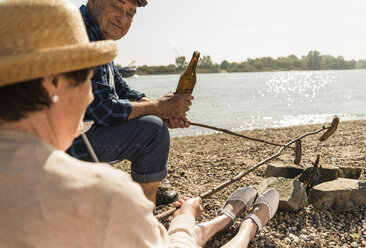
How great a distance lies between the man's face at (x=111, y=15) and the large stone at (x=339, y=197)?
2.91m

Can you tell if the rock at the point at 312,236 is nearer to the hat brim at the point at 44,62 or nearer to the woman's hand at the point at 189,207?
the woman's hand at the point at 189,207

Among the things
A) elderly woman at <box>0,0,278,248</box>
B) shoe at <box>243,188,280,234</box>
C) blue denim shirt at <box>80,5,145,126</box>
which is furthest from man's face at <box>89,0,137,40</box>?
shoe at <box>243,188,280,234</box>

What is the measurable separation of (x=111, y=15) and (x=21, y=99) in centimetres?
220

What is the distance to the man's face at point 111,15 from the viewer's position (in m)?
3.05

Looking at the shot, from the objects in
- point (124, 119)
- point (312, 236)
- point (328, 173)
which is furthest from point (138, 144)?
point (328, 173)

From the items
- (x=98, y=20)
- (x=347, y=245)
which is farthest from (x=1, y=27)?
(x=347, y=245)

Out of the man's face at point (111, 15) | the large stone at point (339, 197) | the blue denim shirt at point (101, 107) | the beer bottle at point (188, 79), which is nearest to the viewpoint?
the blue denim shirt at point (101, 107)

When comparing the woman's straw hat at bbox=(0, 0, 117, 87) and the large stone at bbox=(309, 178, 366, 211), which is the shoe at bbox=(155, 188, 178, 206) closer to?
the large stone at bbox=(309, 178, 366, 211)

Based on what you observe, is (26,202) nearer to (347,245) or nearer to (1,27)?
(1,27)

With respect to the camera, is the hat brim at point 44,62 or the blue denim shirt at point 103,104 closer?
the hat brim at point 44,62

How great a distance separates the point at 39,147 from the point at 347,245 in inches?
120

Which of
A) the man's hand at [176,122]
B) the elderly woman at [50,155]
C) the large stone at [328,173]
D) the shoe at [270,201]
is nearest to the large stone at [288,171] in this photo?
the large stone at [328,173]

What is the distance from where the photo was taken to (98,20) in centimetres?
306

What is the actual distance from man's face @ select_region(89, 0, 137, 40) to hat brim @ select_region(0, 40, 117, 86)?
2.05m
